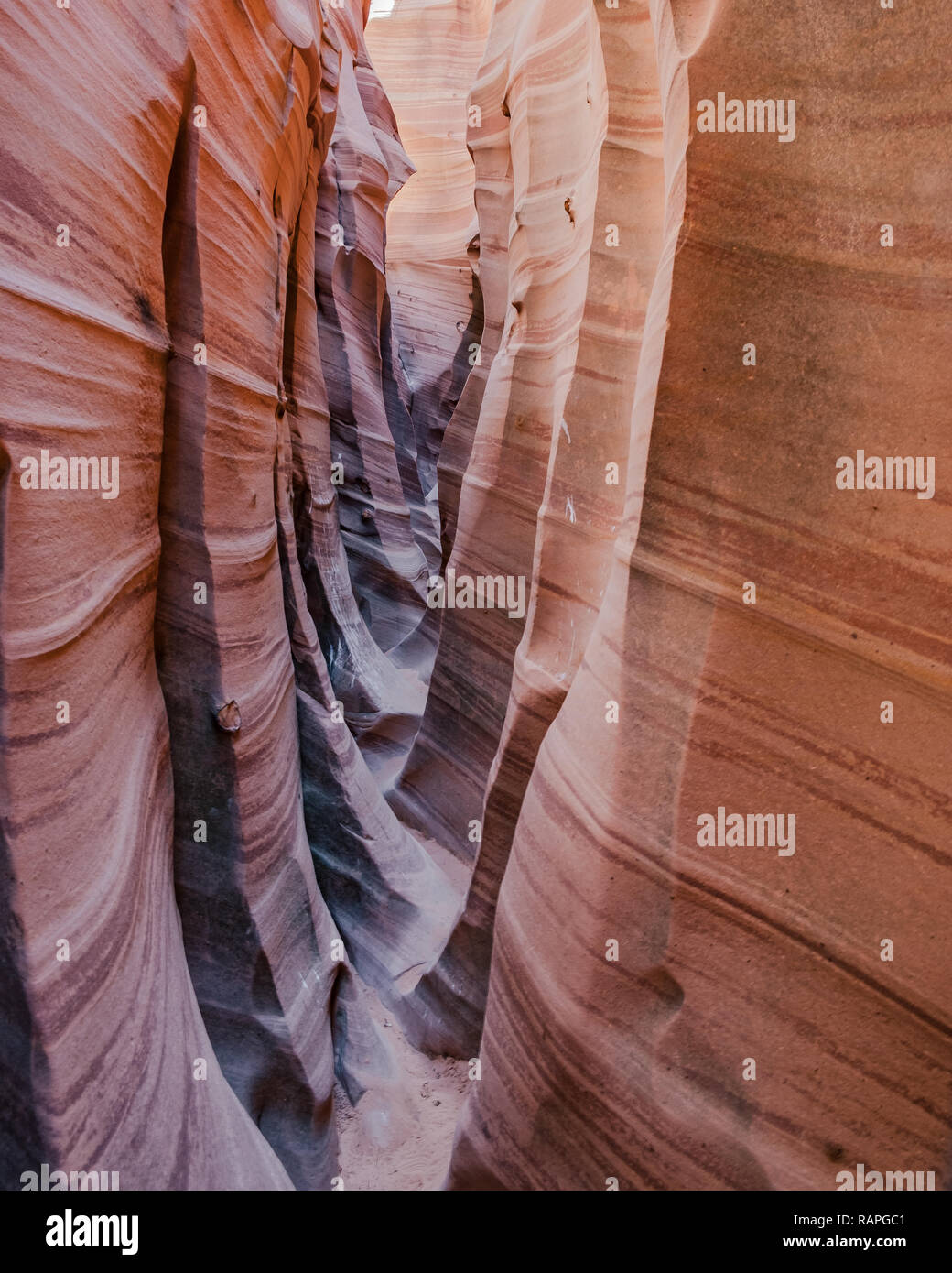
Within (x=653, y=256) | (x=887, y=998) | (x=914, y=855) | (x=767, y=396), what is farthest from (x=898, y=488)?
(x=653, y=256)

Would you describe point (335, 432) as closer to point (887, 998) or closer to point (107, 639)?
point (107, 639)

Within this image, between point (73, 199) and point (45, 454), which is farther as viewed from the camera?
point (73, 199)

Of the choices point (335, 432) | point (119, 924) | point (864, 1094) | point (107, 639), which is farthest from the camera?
point (335, 432)

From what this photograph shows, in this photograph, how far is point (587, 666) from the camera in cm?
320

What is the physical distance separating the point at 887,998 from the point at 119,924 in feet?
7.91

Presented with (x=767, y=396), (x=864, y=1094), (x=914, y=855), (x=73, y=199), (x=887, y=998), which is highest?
(x=73, y=199)

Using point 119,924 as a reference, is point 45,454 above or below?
above

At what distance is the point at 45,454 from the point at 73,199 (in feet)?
3.10

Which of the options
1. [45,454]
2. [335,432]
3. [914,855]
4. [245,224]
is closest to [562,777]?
[914,855]

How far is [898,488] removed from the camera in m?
2.46

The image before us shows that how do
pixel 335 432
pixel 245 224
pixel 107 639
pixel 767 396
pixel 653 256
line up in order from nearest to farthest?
pixel 767 396, pixel 107 639, pixel 653 256, pixel 245 224, pixel 335 432

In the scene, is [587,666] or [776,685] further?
[587,666]

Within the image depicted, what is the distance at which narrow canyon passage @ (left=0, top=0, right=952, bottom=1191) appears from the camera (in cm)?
245

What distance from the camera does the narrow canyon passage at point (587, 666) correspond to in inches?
96.5
